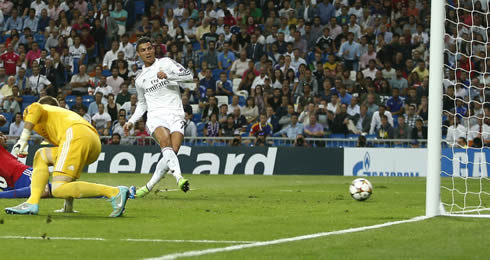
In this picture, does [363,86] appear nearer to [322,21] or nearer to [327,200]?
[322,21]

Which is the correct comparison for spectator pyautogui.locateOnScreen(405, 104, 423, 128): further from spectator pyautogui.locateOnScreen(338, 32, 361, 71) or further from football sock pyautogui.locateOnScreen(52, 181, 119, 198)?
football sock pyautogui.locateOnScreen(52, 181, 119, 198)

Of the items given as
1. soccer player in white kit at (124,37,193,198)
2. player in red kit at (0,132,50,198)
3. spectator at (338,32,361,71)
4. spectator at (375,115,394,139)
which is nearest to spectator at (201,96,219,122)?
spectator at (338,32,361,71)

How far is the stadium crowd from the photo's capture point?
25641 millimetres

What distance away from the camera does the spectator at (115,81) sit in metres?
27.9

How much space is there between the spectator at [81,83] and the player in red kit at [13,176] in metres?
15.0

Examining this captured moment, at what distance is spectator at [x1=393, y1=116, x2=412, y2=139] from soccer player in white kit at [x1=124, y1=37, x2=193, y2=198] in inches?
441

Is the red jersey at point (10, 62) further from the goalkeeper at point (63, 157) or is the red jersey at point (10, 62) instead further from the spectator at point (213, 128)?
the goalkeeper at point (63, 157)

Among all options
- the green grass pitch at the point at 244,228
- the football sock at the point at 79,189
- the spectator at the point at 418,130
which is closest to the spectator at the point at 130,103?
the spectator at the point at 418,130

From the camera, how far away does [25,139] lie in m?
10.3

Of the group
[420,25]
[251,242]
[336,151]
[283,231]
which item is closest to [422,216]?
[283,231]

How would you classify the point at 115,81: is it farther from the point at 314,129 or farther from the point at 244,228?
the point at 244,228

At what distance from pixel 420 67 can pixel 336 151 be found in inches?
167

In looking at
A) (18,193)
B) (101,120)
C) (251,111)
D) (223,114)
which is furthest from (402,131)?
(18,193)

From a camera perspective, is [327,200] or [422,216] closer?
[422,216]
